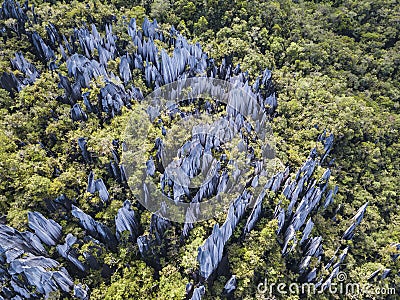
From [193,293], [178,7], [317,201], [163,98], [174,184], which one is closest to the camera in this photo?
[193,293]

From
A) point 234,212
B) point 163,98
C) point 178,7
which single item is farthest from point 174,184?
point 178,7

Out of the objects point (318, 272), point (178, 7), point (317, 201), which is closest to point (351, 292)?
point (318, 272)

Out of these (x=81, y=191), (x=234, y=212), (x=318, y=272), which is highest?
(x=81, y=191)

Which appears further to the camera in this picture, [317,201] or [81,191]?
[317,201]

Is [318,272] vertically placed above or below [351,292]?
above

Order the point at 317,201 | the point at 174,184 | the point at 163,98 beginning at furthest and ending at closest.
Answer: the point at 163,98
the point at 317,201
the point at 174,184

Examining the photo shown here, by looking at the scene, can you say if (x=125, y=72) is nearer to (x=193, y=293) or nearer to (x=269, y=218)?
(x=269, y=218)

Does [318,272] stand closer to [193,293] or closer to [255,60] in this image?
[193,293]
